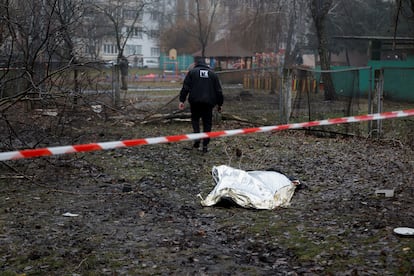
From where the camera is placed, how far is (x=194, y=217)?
6.46 metres

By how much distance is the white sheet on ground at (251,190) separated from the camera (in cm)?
674

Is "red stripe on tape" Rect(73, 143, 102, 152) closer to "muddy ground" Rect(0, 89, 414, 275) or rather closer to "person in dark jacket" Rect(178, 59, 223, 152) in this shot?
"muddy ground" Rect(0, 89, 414, 275)

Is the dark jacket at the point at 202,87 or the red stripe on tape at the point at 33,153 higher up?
the dark jacket at the point at 202,87

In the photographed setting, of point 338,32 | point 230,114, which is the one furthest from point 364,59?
point 230,114

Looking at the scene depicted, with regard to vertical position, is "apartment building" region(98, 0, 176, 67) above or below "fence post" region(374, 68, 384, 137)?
above

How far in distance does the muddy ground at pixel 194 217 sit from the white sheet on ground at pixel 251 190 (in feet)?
0.41

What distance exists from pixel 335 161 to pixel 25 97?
5334mm

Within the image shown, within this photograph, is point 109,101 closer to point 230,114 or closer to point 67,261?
point 230,114

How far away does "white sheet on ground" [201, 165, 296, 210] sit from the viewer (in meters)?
6.74

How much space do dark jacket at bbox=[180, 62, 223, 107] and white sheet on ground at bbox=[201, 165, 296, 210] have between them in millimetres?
3893

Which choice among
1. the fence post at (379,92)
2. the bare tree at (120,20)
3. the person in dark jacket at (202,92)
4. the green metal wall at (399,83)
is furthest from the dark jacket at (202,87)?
the bare tree at (120,20)

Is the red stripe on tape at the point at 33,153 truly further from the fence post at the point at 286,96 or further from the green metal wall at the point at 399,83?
the fence post at the point at 286,96

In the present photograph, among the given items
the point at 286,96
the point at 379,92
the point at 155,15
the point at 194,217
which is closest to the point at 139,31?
the point at 155,15

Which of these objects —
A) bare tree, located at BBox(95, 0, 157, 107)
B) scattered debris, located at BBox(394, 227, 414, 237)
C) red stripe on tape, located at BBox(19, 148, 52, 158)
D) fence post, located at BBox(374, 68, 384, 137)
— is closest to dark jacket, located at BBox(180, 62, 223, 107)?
fence post, located at BBox(374, 68, 384, 137)
